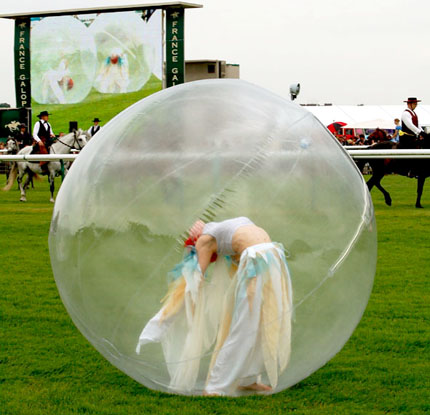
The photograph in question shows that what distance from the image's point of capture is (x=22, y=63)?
39969 millimetres

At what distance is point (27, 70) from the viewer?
4009 cm

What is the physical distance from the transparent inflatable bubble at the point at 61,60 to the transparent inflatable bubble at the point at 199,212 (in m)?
35.7

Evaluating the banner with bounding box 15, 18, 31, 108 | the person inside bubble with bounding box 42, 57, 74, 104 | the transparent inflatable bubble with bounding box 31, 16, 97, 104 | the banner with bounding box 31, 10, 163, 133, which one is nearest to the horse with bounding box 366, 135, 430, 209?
the banner with bounding box 31, 10, 163, 133

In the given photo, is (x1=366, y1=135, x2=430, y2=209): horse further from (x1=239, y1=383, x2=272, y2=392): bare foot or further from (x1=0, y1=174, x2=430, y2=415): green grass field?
(x1=239, y1=383, x2=272, y2=392): bare foot

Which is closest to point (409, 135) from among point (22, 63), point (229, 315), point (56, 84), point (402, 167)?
point (402, 167)

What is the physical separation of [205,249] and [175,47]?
3416 centimetres

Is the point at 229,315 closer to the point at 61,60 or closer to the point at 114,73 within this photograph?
the point at 114,73

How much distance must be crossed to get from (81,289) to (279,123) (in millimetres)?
1391

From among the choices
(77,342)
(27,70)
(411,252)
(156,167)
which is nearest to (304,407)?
(156,167)

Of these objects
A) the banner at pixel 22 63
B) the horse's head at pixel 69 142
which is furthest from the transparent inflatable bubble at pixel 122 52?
the horse's head at pixel 69 142

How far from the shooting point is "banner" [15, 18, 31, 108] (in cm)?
3997

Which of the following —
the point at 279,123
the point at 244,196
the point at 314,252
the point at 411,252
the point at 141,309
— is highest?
the point at 279,123

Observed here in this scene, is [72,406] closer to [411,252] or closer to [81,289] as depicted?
[81,289]

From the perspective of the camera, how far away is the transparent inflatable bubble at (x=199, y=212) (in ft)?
14.4
